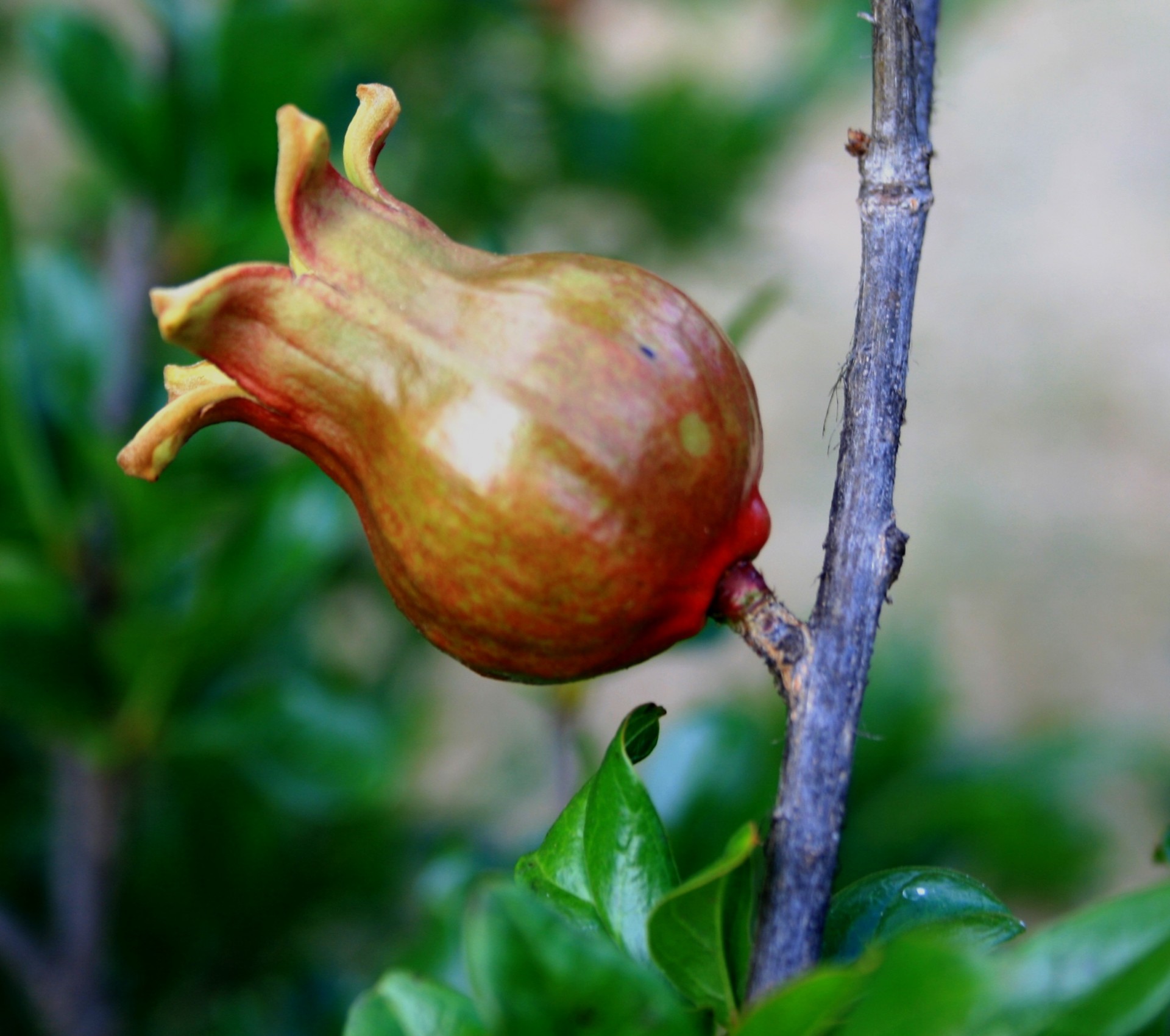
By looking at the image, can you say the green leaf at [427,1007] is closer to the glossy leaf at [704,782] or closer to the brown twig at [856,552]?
the brown twig at [856,552]

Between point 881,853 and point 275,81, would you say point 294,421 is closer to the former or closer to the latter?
point 275,81

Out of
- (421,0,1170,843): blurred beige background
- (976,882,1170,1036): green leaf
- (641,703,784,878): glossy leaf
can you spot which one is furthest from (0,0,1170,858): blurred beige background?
(976,882,1170,1036): green leaf

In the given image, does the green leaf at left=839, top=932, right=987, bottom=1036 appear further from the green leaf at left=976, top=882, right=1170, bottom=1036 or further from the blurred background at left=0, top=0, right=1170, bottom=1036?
the blurred background at left=0, top=0, right=1170, bottom=1036

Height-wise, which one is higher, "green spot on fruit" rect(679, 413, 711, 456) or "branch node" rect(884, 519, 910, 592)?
"green spot on fruit" rect(679, 413, 711, 456)

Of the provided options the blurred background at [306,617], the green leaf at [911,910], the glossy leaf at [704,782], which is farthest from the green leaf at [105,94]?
the green leaf at [911,910]

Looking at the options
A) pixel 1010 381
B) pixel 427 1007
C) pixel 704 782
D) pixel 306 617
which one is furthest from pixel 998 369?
pixel 427 1007

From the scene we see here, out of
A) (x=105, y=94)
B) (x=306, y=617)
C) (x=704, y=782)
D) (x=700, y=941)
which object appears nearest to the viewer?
(x=700, y=941)

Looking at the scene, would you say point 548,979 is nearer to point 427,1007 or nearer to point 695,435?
point 427,1007
